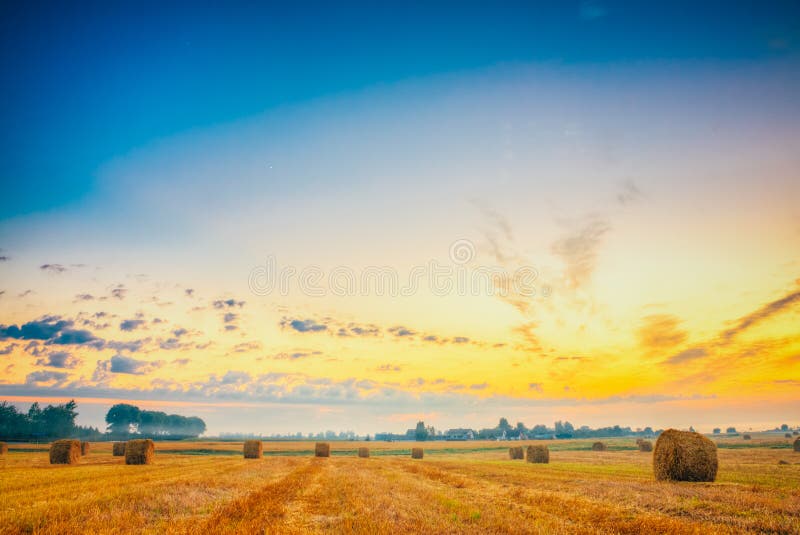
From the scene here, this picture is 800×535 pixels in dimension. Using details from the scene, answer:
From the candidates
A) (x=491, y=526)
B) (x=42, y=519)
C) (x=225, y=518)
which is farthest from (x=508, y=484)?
(x=42, y=519)

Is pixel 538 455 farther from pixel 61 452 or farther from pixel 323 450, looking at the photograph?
pixel 61 452

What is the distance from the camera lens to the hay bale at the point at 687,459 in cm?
2245

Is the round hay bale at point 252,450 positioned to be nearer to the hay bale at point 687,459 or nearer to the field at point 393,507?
the field at point 393,507

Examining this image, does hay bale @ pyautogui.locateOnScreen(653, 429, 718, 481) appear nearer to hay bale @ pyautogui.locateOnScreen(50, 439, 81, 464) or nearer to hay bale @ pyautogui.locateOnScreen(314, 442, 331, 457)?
hay bale @ pyautogui.locateOnScreen(314, 442, 331, 457)

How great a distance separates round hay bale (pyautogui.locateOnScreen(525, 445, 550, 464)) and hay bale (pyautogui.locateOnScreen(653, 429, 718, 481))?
20016 millimetres

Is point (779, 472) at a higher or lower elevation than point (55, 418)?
higher

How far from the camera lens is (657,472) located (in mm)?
23781

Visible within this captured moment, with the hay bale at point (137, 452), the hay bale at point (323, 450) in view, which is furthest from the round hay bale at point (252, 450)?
the hay bale at point (137, 452)

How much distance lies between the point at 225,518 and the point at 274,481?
422 inches

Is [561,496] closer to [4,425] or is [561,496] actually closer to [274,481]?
[274,481]

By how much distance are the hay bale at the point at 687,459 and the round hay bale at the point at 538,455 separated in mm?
20016

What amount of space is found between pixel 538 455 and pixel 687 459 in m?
22.3

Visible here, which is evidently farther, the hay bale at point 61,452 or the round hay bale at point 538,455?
the round hay bale at point 538,455

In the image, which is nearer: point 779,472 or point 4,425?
point 779,472
